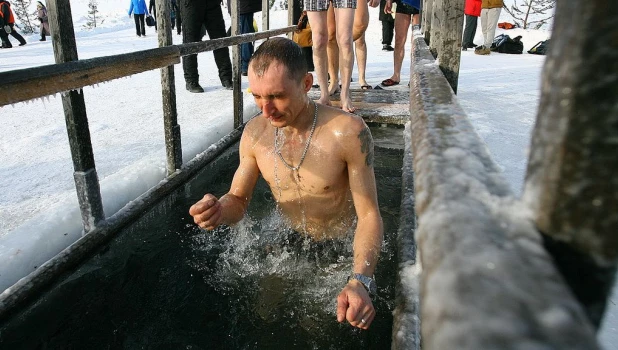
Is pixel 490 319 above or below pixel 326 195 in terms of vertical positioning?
above

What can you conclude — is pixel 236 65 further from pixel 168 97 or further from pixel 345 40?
pixel 168 97

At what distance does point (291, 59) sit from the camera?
2133 mm

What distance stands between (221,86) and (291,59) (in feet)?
17.0

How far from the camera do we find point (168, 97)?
3.48 m

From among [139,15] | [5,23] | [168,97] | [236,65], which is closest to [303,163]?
[168,97]

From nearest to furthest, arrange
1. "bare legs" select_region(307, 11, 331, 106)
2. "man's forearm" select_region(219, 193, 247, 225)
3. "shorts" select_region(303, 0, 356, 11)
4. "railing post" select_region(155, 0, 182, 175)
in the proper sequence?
"man's forearm" select_region(219, 193, 247, 225) < "railing post" select_region(155, 0, 182, 175) < "shorts" select_region(303, 0, 356, 11) < "bare legs" select_region(307, 11, 331, 106)

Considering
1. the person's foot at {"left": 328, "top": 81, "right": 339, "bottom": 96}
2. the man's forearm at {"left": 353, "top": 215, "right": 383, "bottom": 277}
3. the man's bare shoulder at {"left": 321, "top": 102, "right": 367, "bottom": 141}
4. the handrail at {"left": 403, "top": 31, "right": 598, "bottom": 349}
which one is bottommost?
the man's forearm at {"left": 353, "top": 215, "right": 383, "bottom": 277}

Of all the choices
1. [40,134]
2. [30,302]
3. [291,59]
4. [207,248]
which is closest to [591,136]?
[291,59]

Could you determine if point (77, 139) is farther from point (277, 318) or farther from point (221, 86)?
point (221, 86)

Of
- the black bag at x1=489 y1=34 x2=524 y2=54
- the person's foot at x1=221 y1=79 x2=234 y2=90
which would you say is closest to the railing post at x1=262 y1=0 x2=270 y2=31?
the person's foot at x1=221 y1=79 x2=234 y2=90

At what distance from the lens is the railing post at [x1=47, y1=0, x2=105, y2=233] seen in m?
2.31

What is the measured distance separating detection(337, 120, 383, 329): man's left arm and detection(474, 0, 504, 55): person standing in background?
10.5 m

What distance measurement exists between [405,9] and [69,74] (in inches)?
198

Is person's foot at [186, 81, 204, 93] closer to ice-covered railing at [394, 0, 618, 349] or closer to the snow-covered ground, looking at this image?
the snow-covered ground
